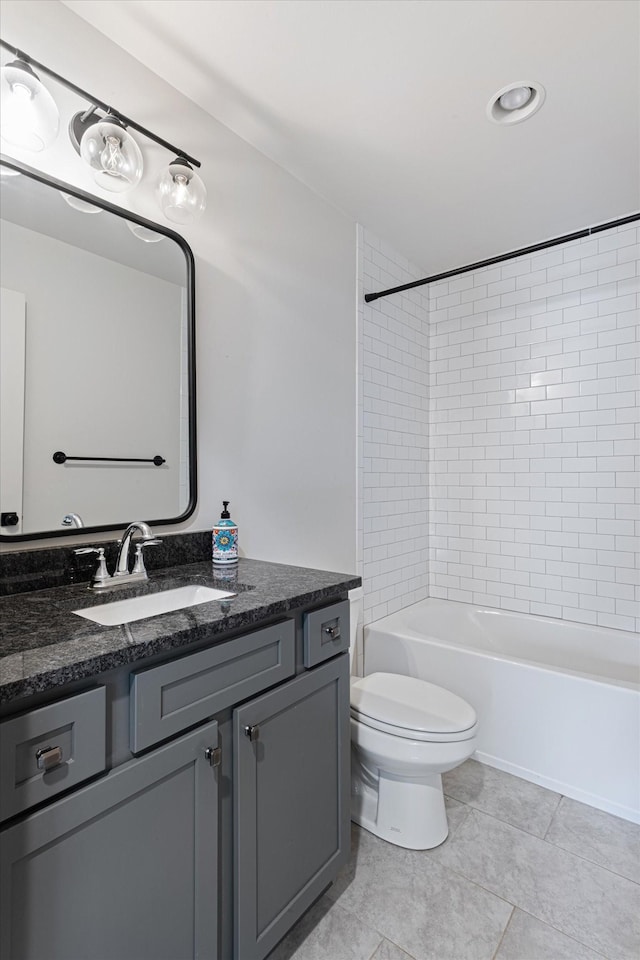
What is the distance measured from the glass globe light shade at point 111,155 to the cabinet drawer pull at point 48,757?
4.53ft

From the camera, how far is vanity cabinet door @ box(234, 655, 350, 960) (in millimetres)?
1074

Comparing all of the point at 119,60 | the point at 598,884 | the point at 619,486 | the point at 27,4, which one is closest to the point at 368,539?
the point at 619,486

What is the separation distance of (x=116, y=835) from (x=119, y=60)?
199 cm

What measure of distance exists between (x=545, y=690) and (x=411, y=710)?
0.70 metres

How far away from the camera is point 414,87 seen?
160cm

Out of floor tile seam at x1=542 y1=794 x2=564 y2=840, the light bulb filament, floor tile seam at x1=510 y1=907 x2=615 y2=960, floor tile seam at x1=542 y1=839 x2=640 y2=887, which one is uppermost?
the light bulb filament

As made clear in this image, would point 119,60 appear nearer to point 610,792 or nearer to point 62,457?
point 62,457

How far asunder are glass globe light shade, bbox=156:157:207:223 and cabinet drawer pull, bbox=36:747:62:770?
1453 mm

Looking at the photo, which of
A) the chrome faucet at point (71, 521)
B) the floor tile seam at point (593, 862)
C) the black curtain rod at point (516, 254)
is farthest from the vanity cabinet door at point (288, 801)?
the black curtain rod at point (516, 254)

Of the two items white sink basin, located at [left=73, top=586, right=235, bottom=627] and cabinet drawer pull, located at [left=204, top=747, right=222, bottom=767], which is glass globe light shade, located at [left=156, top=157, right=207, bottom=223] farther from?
cabinet drawer pull, located at [left=204, top=747, right=222, bottom=767]

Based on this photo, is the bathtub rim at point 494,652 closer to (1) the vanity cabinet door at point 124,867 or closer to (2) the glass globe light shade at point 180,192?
(1) the vanity cabinet door at point 124,867

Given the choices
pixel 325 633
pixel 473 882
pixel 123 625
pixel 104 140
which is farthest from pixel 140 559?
pixel 473 882

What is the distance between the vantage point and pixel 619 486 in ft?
8.00

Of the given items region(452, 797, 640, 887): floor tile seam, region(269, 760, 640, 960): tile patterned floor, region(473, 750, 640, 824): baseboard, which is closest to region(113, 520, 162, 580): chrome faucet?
region(269, 760, 640, 960): tile patterned floor
